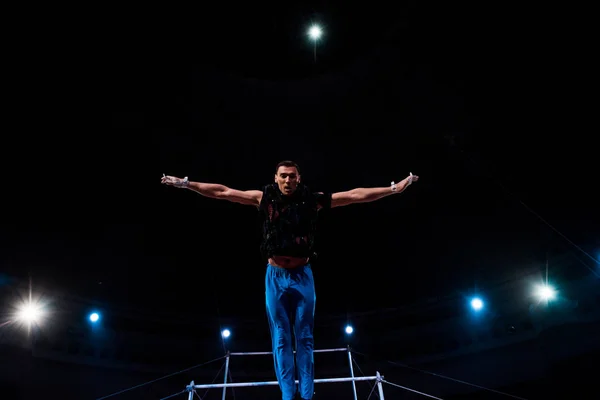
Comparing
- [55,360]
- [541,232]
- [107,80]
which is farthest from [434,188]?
[55,360]

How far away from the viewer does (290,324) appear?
9.20ft

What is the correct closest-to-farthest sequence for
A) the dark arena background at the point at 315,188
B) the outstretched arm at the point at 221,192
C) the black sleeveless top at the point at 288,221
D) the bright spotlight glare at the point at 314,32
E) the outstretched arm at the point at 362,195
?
the black sleeveless top at the point at 288,221 < the outstretched arm at the point at 221,192 < the outstretched arm at the point at 362,195 < the dark arena background at the point at 315,188 < the bright spotlight glare at the point at 314,32

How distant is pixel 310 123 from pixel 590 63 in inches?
181

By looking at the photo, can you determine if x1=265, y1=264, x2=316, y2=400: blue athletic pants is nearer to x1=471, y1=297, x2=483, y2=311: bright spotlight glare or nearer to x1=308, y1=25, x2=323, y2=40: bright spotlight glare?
x1=308, y1=25, x2=323, y2=40: bright spotlight glare

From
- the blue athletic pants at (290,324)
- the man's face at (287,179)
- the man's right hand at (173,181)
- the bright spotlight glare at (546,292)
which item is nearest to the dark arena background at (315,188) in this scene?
the bright spotlight glare at (546,292)

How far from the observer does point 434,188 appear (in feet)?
26.9

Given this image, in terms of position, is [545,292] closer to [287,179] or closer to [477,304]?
[477,304]

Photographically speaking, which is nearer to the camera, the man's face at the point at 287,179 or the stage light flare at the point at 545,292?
the man's face at the point at 287,179

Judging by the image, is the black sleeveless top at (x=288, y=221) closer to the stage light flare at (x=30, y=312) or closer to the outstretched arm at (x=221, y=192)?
the outstretched arm at (x=221, y=192)

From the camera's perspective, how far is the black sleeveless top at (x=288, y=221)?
9.26 feet

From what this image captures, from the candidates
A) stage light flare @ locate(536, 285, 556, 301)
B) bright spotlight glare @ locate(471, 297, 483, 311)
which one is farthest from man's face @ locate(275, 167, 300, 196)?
stage light flare @ locate(536, 285, 556, 301)

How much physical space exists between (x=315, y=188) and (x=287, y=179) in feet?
17.1

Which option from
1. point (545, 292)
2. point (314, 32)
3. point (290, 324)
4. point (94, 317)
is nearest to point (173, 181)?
point (290, 324)

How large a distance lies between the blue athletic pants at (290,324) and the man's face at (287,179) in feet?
2.12
